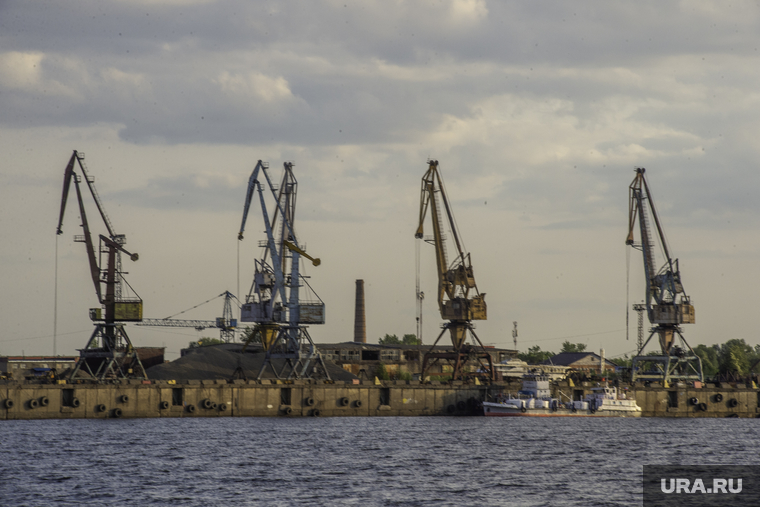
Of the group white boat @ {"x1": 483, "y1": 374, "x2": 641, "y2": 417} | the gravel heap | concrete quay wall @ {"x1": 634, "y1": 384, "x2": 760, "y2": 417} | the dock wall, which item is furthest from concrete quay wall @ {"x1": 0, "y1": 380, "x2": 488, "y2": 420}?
the gravel heap

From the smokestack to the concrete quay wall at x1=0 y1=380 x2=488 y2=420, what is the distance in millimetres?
75585

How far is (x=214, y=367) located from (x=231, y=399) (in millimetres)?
38631

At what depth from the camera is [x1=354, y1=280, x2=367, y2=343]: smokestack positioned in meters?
194

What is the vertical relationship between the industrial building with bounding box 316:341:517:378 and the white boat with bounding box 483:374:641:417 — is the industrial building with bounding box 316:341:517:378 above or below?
above

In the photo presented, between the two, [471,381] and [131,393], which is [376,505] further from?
[471,381]

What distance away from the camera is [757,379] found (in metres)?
148

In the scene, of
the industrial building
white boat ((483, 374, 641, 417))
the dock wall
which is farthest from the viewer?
the industrial building

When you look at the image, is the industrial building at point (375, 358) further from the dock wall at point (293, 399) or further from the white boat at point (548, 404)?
the white boat at point (548, 404)

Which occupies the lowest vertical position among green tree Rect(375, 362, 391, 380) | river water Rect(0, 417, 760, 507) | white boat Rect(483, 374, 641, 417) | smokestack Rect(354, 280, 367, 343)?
river water Rect(0, 417, 760, 507)

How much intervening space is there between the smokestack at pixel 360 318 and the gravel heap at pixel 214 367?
38960 mm

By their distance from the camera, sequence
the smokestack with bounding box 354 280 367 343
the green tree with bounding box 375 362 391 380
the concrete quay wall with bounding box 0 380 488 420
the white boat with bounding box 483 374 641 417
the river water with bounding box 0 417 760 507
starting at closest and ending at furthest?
the river water with bounding box 0 417 760 507 → the concrete quay wall with bounding box 0 380 488 420 → the white boat with bounding box 483 374 641 417 → the green tree with bounding box 375 362 391 380 → the smokestack with bounding box 354 280 367 343

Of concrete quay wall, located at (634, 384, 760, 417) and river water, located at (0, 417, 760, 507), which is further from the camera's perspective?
concrete quay wall, located at (634, 384, 760, 417)

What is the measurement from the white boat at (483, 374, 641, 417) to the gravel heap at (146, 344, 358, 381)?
39.9 m

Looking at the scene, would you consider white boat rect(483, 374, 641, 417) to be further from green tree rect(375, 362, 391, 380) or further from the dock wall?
green tree rect(375, 362, 391, 380)
